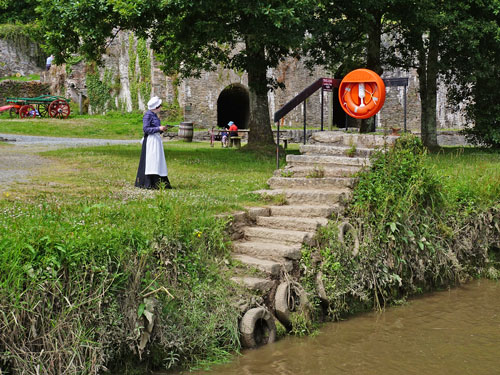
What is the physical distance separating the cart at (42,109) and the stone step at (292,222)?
2422 cm

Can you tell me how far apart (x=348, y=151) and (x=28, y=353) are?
6.61m

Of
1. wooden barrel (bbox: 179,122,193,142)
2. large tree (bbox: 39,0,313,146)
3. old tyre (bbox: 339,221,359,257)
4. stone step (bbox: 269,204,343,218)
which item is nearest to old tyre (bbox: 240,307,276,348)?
old tyre (bbox: 339,221,359,257)

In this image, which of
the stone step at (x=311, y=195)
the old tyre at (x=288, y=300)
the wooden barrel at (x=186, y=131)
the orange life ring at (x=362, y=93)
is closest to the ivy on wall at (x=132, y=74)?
the wooden barrel at (x=186, y=131)

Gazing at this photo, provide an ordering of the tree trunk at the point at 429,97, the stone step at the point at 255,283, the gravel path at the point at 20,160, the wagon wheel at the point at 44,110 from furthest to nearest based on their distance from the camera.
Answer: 1. the wagon wheel at the point at 44,110
2. the tree trunk at the point at 429,97
3. the gravel path at the point at 20,160
4. the stone step at the point at 255,283

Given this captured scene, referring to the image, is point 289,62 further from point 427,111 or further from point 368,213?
point 368,213

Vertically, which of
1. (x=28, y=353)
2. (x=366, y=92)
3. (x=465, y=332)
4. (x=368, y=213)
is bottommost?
(x=465, y=332)

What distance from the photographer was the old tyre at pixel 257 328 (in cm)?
711

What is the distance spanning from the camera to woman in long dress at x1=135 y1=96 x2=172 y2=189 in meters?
11.1

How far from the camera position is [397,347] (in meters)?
7.41

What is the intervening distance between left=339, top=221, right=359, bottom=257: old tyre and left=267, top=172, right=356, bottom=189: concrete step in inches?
42.4

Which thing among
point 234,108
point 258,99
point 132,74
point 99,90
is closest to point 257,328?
point 258,99

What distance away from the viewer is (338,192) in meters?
9.62

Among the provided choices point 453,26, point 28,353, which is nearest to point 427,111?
point 453,26

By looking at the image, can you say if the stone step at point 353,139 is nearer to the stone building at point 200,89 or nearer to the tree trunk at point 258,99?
the tree trunk at point 258,99
